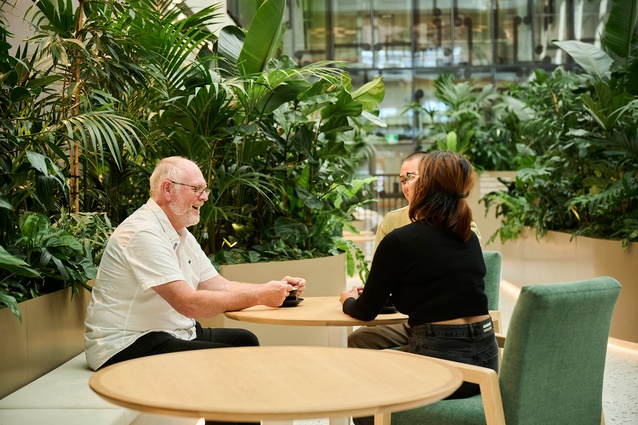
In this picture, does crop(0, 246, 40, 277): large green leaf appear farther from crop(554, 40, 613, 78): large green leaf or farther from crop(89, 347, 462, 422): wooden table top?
crop(554, 40, 613, 78): large green leaf

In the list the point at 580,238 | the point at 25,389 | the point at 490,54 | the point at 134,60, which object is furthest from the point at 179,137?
the point at 490,54

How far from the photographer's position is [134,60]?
5625 mm

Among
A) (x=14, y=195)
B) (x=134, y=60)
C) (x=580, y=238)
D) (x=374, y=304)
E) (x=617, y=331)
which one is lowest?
(x=617, y=331)

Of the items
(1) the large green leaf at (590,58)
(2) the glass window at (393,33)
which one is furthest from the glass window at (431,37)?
(1) the large green leaf at (590,58)

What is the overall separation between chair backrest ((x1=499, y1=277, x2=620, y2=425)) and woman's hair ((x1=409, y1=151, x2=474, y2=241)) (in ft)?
1.82

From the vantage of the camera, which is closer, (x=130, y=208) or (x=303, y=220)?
(x=130, y=208)

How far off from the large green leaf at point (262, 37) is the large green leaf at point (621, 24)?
340 centimetres

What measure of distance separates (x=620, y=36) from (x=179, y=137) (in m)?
4.56

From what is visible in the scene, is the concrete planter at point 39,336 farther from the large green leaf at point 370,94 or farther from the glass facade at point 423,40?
the glass facade at point 423,40

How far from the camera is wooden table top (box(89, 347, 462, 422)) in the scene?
2.07m

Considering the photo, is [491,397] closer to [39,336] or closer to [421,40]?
[39,336]

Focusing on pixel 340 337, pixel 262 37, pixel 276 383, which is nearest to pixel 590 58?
pixel 262 37

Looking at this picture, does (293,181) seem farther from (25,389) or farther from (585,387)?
(585,387)

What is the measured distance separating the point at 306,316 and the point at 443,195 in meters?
0.76
